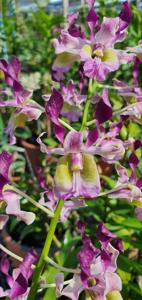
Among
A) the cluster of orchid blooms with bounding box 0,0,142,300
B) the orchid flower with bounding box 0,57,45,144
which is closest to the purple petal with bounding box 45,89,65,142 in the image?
the cluster of orchid blooms with bounding box 0,0,142,300

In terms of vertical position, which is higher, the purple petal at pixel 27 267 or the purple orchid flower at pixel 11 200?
the purple orchid flower at pixel 11 200

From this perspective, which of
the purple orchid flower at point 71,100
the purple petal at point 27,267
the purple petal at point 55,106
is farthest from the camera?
the purple orchid flower at point 71,100

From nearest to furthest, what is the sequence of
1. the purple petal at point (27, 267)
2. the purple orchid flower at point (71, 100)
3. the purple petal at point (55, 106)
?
the purple petal at point (55, 106) → the purple petal at point (27, 267) → the purple orchid flower at point (71, 100)

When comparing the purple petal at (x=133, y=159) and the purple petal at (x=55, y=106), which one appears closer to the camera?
the purple petal at (x=55, y=106)

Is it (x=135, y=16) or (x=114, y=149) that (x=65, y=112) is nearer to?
(x=114, y=149)

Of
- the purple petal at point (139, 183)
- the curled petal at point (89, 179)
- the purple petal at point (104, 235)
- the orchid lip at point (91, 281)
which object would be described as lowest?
the orchid lip at point (91, 281)

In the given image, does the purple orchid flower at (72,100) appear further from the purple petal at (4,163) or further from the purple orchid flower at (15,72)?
the purple petal at (4,163)

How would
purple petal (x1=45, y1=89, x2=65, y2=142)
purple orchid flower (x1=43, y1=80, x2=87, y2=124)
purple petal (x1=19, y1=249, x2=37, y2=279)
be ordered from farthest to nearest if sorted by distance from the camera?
1. purple orchid flower (x1=43, y1=80, x2=87, y2=124)
2. purple petal (x1=19, y1=249, x2=37, y2=279)
3. purple petal (x1=45, y1=89, x2=65, y2=142)

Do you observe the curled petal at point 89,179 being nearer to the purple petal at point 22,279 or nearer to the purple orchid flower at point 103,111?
the purple orchid flower at point 103,111

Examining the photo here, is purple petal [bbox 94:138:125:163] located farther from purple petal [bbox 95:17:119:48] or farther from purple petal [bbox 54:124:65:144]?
purple petal [bbox 95:17:119:48]

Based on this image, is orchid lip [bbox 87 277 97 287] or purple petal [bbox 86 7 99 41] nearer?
Result: orchid lip [bbox 87 277 97 287]

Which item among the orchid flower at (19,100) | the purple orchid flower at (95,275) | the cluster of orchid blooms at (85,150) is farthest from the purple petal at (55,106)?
the purple orchid flower at (95,275)
